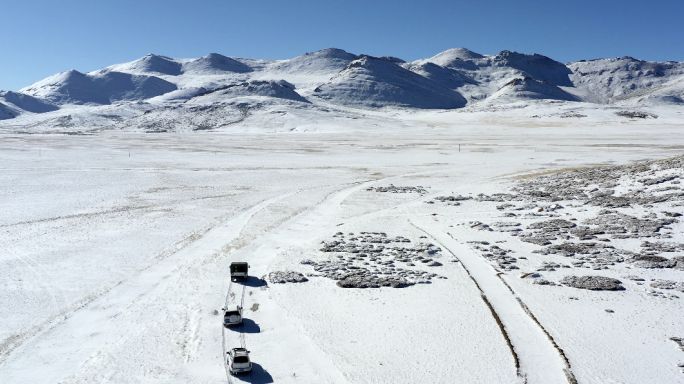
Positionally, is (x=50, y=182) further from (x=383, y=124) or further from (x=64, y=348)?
(x=383, y=124)

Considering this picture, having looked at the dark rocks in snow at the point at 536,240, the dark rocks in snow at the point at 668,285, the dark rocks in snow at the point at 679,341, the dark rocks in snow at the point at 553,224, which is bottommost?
the dark rocks in snow at the point at 679,341

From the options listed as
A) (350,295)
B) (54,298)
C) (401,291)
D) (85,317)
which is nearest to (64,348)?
(85,317)

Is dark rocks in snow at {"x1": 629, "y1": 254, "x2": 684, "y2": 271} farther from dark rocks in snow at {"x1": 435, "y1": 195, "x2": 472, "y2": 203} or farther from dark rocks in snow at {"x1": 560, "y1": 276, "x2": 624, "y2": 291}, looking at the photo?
dark rocks in snow at {"x1": 435, "y1": 195, "x2": 472, "y2": 203}

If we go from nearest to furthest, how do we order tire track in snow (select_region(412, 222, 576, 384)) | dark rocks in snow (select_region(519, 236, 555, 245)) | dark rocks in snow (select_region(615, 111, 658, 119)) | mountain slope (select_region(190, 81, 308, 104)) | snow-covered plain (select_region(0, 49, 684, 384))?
A: tire track in snow (select_region(412, 222, 576, 384)), snow-covered plain (select_region(0, 49, 684, 384)), dark rocks in snow (select_region(519, 236, 555, 245)), dark rocks in snow (select_region(615, 111, 658, 119)), mountain slope (select_region(190, 81, 308, 104))

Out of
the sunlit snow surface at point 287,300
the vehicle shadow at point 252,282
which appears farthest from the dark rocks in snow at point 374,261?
the vehicle shadow at point 252,282

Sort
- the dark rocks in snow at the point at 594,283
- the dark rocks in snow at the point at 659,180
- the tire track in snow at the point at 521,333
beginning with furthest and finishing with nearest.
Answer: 1. the dark rocks in snow at the point at 659,180
2. the dark rocks in snow at the point at 594,283
3. the tire track in snow at the point at 521,333

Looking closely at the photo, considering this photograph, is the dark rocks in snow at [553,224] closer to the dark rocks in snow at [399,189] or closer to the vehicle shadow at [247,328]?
the dark rocks in snow at [399,189]

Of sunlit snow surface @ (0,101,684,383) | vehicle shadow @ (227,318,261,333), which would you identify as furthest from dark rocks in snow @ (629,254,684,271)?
vehicle shadow @ (227,318,261,333)
